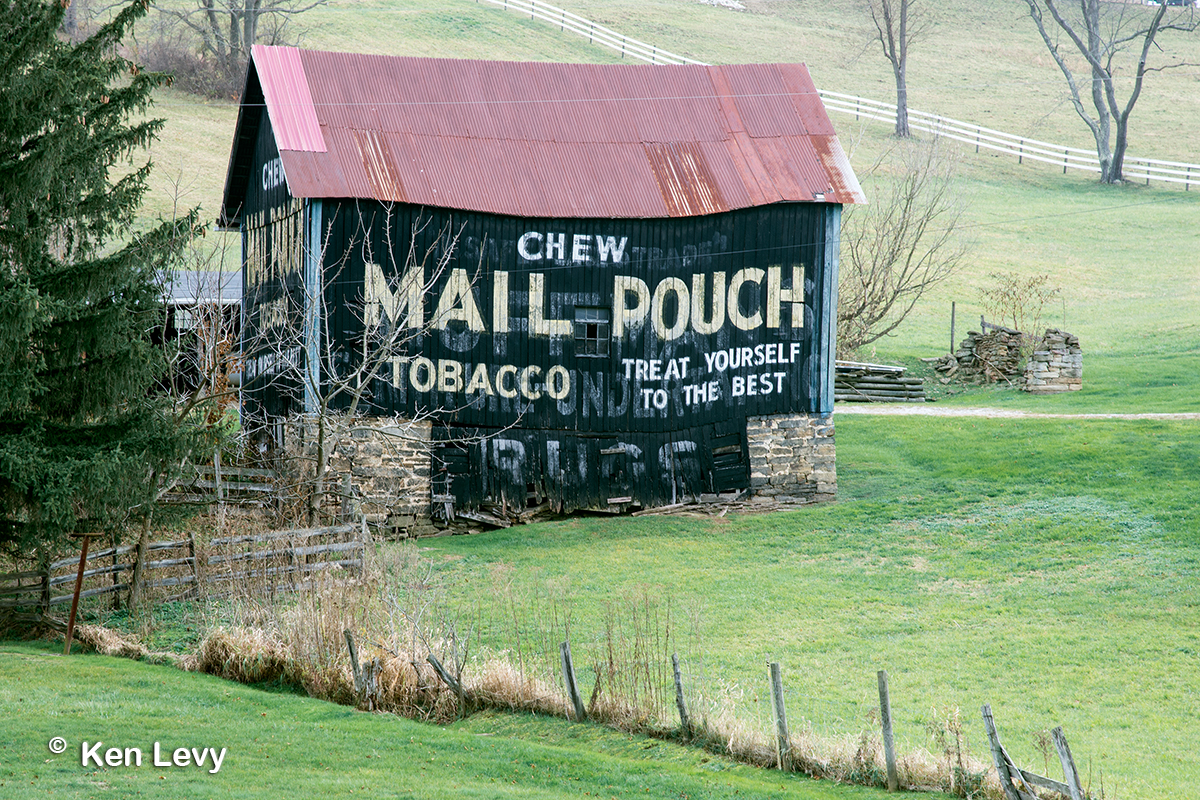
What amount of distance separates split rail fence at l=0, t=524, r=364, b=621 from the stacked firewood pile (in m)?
23.5

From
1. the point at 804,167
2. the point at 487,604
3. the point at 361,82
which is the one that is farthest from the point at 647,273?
the point at 487,604

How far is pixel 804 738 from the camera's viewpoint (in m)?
11.6

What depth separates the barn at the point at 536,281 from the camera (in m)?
22.9

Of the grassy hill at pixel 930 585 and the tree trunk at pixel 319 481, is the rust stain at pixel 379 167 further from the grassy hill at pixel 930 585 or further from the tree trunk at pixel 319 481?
the grassy hill at pixel 930 585

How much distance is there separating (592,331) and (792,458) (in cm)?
487

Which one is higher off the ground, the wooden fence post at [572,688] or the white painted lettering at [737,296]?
the white painted lettering at [737,296]

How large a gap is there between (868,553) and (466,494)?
295 inches

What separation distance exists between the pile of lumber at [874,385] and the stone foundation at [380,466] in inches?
635

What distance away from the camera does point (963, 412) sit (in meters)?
32.4

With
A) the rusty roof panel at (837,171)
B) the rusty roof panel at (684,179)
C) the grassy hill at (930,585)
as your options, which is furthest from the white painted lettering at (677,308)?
the grassy hill at (930,585)

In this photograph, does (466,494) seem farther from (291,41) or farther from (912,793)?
(291,41)

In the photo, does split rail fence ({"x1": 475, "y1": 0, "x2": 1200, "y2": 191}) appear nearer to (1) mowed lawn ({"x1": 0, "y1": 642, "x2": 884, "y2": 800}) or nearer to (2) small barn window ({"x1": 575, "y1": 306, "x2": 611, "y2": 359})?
(2) small barn window ({"x1": 575, "y1": 306, "x2": 611, "y2": 359})

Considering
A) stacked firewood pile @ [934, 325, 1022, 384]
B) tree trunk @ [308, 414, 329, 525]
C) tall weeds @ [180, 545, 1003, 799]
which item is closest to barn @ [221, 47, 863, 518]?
tree trunk @ [308, 414, 329, 525]

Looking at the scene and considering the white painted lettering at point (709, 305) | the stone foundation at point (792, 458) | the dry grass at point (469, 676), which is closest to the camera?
the dry grass at point (469, 676)
